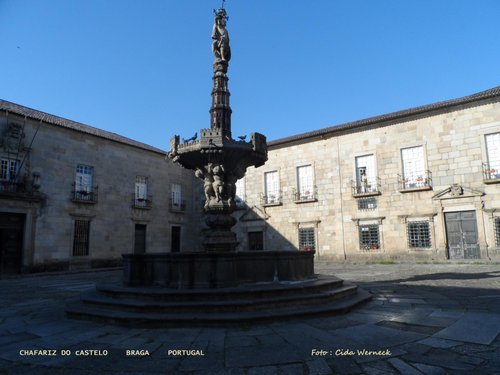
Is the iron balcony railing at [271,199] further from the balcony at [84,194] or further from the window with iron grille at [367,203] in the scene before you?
the balcony at [84,194]

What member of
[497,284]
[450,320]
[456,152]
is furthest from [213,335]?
[456,152]

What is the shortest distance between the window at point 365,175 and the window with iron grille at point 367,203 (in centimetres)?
45

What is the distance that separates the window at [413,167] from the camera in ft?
59.9

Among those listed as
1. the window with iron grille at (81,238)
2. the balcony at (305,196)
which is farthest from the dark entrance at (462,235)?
the window with iron grille at (81,238)

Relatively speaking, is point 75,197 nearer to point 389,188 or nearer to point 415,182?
point 389,188

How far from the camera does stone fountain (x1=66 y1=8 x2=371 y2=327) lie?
16.9ft

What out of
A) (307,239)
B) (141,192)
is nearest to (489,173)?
(307,239)

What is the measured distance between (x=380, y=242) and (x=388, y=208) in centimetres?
187

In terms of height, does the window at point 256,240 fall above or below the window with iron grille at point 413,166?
below

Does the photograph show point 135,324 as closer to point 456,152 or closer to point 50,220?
point 50,220

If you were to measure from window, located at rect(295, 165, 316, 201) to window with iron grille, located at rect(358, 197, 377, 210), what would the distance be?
2886 millimetres

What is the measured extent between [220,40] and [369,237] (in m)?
14.4

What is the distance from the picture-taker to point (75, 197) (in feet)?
61.0

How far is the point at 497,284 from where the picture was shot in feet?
29.6
